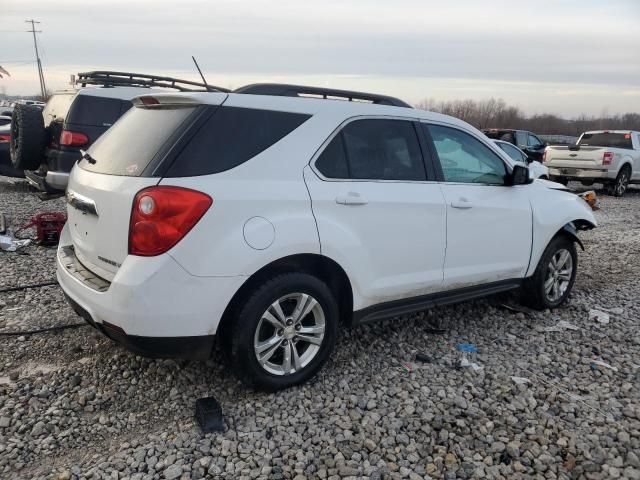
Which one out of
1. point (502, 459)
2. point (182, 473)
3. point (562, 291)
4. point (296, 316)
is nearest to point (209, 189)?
point (296, 316)

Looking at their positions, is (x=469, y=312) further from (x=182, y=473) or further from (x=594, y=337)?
(x=182, y=473)

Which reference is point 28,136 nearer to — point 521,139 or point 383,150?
point 383,150

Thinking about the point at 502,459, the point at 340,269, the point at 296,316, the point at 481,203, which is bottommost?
the point at 502,459

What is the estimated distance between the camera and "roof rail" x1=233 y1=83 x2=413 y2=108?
3662mm

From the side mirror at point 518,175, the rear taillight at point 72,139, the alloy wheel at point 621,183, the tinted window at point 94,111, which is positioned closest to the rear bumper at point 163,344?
the side mirror at point 518,175

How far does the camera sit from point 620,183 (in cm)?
1518

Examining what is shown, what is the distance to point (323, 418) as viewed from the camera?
125 inches

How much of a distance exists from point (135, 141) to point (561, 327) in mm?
3788

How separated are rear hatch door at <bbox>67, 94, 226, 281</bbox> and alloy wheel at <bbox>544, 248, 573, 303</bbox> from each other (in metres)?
3.48

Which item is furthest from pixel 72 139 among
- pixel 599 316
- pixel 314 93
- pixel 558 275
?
pixel 599 316

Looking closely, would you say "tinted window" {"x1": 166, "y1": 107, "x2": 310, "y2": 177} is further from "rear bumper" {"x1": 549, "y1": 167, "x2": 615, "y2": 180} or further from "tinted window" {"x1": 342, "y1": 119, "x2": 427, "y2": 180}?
"rear bumper" {"x1": 549, "y1": 167, "x2": 615, "y2": 180}

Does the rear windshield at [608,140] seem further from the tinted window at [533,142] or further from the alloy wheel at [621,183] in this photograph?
the tinted window at [533,142]

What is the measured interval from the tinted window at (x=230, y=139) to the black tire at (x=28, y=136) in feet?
15.4

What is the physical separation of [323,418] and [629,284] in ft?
15.0
